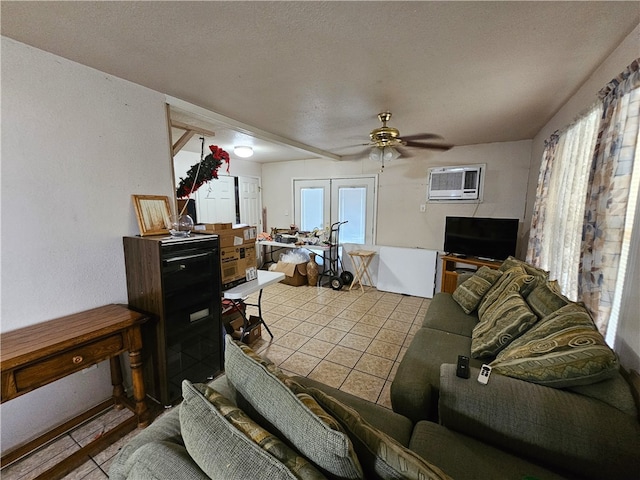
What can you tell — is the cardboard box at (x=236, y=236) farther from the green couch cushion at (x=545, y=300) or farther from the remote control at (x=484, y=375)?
the green couch cushion at (x=545, y=300)

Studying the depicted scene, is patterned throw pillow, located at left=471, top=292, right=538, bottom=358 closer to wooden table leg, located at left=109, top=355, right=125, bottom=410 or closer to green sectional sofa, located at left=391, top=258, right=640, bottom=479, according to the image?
green sectional sofa, located at left=391, top=258, right=640, bottom=479

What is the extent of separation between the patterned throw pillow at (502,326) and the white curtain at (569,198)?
0.41 m

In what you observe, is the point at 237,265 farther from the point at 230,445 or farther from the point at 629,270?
the point at 629,270

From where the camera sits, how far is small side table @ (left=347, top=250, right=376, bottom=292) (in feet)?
14.4

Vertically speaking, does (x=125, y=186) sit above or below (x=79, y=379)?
above

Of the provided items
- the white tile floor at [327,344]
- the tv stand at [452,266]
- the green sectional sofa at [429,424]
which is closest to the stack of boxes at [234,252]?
the white tile floor at [327,344]

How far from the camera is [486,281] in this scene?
2.40m

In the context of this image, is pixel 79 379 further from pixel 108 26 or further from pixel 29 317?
pixel 108 26

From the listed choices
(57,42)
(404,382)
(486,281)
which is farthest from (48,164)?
(486,281)

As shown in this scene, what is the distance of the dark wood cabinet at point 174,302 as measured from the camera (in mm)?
1743

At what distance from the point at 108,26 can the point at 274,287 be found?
3774 millimetres

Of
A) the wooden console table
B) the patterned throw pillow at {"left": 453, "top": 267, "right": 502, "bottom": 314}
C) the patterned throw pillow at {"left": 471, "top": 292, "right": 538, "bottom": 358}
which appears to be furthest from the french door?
the wooden console table

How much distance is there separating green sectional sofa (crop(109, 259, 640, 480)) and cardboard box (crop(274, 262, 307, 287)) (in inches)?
127

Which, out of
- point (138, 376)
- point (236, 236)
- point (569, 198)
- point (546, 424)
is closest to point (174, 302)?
point (138, 376)
